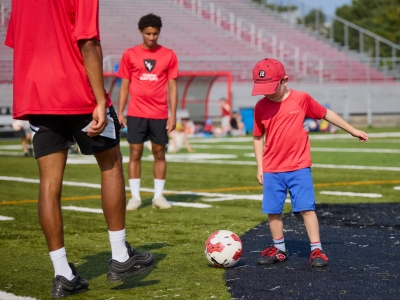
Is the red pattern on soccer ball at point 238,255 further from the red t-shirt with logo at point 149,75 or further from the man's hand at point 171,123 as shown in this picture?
the red t-shirt with logo at point 149,75

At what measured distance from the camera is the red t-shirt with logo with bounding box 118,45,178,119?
354 inches

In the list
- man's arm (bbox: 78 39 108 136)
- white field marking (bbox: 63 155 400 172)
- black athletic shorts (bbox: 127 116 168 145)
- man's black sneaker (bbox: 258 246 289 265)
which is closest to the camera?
man's arm (bbox: 78 39 108 136)

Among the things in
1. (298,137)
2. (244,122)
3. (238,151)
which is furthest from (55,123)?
(244,122)

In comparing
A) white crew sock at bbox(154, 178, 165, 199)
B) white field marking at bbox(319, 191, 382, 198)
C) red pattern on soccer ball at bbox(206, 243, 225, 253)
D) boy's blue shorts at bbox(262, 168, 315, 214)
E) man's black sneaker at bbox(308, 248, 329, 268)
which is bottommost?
white field marking at bbox(319, 191, 382, 198)

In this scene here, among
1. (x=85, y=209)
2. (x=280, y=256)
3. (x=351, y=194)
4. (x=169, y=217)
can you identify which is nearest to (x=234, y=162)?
(x=351, y=194)

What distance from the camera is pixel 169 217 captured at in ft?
26.2

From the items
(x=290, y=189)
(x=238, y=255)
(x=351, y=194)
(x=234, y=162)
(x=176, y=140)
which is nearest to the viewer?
(x=238, y=255)

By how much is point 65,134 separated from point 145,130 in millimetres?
4403

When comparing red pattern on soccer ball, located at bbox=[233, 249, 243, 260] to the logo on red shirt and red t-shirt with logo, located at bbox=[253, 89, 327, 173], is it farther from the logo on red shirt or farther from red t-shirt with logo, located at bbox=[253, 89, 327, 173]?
the logo on red shirt

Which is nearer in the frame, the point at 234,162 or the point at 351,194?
the point at 351,194

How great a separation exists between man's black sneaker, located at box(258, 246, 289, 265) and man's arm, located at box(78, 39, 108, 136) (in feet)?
5.36

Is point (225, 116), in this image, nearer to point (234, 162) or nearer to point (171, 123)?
point (234, 162)

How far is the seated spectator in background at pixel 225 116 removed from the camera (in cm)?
3025

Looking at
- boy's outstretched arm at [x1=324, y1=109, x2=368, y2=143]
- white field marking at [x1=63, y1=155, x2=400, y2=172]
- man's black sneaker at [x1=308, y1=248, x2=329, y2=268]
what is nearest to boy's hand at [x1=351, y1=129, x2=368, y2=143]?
boy's outstretched arm at [x1=324, y1=109, x2=368, y2=143]
